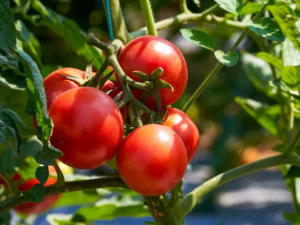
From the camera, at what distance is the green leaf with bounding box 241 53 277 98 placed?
821mm

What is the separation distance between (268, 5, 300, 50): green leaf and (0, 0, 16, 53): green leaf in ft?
0.81

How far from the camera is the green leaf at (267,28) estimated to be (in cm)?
56

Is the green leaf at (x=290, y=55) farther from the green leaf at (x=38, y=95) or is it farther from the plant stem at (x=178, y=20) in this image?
the green leaf at (x=38, y=95)

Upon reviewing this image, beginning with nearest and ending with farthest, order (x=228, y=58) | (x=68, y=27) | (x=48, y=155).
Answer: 1. (x=48, y=155)
2. (x=228, y=58)
3. (x=68, y=27)

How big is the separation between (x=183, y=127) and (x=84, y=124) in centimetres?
11

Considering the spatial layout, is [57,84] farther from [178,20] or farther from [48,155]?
[178,20]

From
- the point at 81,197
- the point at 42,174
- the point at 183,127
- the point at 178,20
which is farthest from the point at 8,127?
the point at 81,197

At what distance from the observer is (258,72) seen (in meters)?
0.85

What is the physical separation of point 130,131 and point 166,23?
17cm

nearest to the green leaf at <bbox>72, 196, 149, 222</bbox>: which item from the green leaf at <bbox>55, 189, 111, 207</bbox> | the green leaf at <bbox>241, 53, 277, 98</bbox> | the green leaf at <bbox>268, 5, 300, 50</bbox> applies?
the green leaf at <bbox>55, 189, 111, 207</bbox>

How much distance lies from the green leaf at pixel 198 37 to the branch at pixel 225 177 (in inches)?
5.1

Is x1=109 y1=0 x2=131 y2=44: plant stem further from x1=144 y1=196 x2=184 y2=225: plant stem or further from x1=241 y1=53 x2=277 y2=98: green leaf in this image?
x1=241 y1=53 x2=277 y2=98: green leaf

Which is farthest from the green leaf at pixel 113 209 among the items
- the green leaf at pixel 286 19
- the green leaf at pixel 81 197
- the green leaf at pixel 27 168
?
the green leaf at pixel 286 19

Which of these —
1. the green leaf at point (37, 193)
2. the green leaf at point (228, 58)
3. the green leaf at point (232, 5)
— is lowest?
the green leaf at point (37, 193)
